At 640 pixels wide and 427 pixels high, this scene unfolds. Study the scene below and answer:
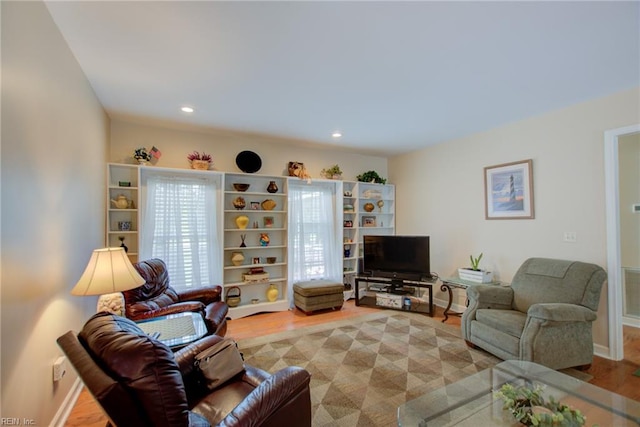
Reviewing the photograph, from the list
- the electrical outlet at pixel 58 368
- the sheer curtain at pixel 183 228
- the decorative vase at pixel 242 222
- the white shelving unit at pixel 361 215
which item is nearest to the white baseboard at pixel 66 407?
the electrical outlet at pixel 58 368

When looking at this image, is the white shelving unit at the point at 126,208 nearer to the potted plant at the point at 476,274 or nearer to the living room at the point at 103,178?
the living room at the point at 103,178

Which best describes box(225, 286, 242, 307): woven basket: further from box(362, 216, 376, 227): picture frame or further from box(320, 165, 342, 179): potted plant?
box(362, 216, 376, 227): picture frame

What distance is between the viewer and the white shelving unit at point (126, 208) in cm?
353

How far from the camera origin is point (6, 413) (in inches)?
50.8

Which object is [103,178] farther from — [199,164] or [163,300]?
[163,300]

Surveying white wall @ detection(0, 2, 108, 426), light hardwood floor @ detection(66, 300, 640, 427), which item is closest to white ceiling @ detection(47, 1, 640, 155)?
white wall @ detection(0, 2, 108, 426)

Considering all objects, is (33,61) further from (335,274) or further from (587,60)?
(335,274)

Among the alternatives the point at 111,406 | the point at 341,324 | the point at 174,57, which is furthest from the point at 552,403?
the point at 174,57

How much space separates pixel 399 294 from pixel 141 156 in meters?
4.11

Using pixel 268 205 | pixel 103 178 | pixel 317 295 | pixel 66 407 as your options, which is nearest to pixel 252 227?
pixel 268 205

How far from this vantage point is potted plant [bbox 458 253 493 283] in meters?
3.60

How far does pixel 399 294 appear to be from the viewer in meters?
4.43

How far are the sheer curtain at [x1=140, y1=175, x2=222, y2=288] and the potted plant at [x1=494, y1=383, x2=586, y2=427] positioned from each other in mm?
3416

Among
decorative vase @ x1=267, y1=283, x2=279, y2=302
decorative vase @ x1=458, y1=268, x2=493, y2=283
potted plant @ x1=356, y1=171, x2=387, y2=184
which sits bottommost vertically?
decorative vase @ x1=267, y1=283, x2=279, y2=302
